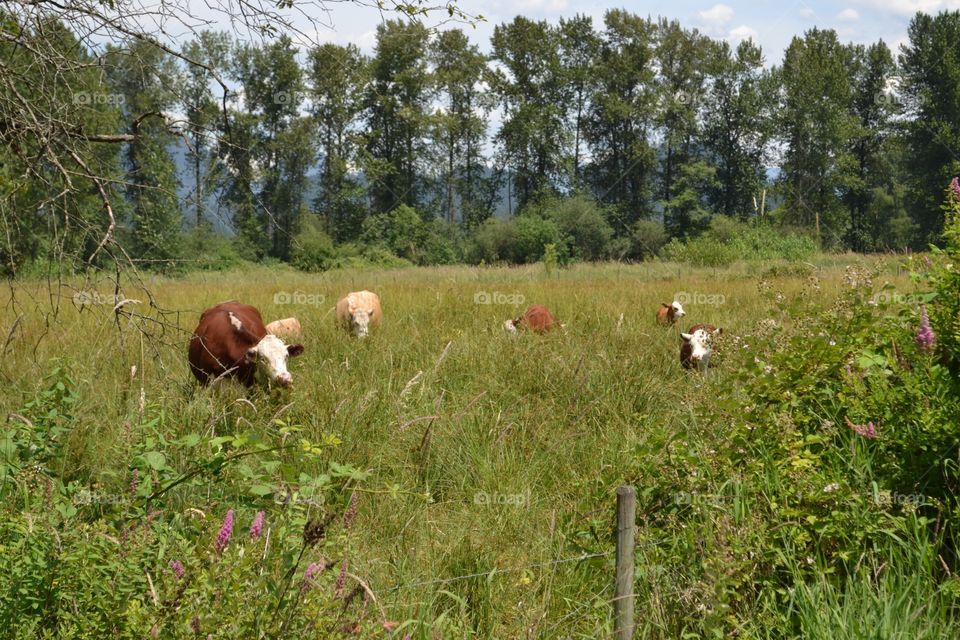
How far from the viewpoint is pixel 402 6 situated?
10.6 feet

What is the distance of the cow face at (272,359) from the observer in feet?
18.7

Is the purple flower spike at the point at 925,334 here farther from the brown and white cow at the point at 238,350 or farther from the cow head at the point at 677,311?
the cow head at the point at 677,311

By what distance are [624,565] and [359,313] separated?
685 centimetres

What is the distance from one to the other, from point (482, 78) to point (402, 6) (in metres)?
40.2

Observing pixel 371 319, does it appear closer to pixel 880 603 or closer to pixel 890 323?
pixel 890 323

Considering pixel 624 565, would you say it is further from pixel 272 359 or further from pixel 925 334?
pixel 272 359

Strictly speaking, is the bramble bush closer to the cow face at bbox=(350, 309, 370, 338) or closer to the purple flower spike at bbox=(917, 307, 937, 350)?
Answer: the purple flower spike at bbox=(917, 307, 937, 350)

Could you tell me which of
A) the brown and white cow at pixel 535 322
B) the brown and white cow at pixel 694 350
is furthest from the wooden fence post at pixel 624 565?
the brown and white cow at pixel 535 322

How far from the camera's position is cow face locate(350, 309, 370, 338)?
8.45 metres

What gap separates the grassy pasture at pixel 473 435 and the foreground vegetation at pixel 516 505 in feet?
0.07

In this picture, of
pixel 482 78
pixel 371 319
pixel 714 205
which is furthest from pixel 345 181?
pixel 371 319

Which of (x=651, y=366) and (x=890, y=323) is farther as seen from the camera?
(x=651, y=366)

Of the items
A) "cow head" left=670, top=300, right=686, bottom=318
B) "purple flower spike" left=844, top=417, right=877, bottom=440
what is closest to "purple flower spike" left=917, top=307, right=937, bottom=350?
"purple flower spike" left=844, top=417, right=877, bottom=440

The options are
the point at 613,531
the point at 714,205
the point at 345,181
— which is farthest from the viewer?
the point at 714,205
